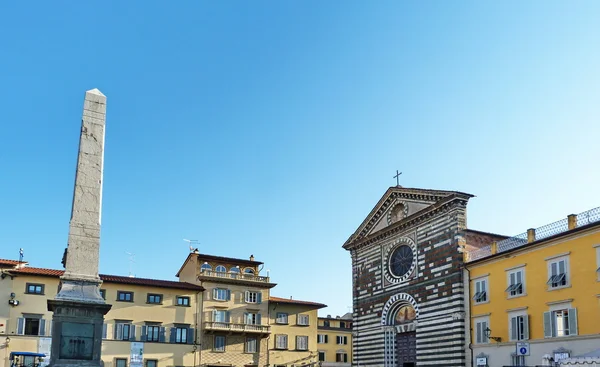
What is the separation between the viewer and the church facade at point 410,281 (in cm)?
3462

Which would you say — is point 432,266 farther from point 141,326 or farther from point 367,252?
point 141,326

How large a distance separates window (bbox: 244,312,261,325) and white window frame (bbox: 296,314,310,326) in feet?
11.8

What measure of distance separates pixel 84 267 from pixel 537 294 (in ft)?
61.4

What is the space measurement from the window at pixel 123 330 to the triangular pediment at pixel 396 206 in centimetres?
1530

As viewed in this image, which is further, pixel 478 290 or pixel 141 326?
pixel 141 326

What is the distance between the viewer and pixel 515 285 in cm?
3053

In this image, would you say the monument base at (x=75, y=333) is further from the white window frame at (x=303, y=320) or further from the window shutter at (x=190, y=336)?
the white window frame at (x=303, y=320)

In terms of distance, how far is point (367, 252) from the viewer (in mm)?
43188

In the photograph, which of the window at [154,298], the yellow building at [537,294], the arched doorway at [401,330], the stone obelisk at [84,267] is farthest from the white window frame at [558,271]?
the window at [154,298]

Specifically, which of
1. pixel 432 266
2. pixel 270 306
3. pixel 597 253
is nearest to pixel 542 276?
pixel 597 253

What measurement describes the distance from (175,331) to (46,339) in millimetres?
8380

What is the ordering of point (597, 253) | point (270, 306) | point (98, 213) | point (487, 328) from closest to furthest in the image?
point (98, 213) → point (597, 253) → point (487, 328) → point (270, 306)

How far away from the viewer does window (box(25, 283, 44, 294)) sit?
43.0 meters

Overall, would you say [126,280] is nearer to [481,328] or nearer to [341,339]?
[481,328]
